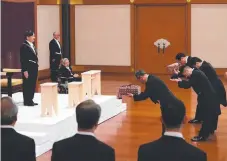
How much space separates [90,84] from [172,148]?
6.35m

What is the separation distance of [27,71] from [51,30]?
6270 mm

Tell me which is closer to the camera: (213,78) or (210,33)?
(213,78)

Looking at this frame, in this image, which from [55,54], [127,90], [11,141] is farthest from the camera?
[55,54]

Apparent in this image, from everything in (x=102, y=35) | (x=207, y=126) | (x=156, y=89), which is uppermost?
(x=102, y=35)

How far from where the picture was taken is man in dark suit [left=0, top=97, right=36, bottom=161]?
3.33 meters

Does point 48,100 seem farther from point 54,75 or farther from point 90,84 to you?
point 54,75

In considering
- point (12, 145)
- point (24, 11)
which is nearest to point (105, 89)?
point (24, 11)

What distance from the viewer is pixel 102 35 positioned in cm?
1611

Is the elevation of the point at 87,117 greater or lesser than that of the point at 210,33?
lesser

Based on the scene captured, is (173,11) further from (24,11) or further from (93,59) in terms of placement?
(24,11)

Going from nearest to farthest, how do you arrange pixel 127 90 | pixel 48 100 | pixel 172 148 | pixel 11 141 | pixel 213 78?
pixel 172 148, pixel 11 141, pixel 48 100, pixel 213 78, pixel 127 90

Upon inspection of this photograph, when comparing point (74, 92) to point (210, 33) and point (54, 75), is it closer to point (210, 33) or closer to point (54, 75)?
point (54, 75)

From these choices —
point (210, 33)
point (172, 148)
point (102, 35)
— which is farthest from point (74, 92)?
point (210, 33)

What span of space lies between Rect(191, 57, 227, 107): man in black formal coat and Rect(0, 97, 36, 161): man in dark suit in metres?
5.18
